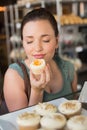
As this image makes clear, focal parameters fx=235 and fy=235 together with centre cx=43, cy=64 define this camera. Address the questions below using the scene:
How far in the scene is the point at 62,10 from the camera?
4.01m

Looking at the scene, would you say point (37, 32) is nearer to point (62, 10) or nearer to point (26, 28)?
point (26, 28)

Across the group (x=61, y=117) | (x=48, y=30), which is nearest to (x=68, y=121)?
(x=61, y=117)

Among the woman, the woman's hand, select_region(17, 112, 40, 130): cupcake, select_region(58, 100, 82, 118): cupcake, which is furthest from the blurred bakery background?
select_region(17, 112, 40, 130): cupcake

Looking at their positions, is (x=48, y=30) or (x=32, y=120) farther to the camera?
(x=48, y=30)

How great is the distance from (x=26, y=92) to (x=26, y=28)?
0.94 ft

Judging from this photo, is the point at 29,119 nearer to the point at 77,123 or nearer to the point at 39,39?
the point at 77,123

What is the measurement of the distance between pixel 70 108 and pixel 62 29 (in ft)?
10.7

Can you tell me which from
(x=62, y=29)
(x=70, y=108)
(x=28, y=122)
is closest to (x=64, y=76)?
(x=70, y=108)

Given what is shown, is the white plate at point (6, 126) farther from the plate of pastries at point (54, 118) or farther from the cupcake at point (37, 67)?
the cupcake at point (37, 67)

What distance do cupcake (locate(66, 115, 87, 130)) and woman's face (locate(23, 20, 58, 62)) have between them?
1.33 ft

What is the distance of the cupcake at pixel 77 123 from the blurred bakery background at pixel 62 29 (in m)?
3.16

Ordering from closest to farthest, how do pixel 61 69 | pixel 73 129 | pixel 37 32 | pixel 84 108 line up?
pixel 73 129 → pixel 84 108 → pixel 37 32 → pixel 61 69

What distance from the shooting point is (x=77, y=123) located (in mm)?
647

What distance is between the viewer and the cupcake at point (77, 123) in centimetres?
63
